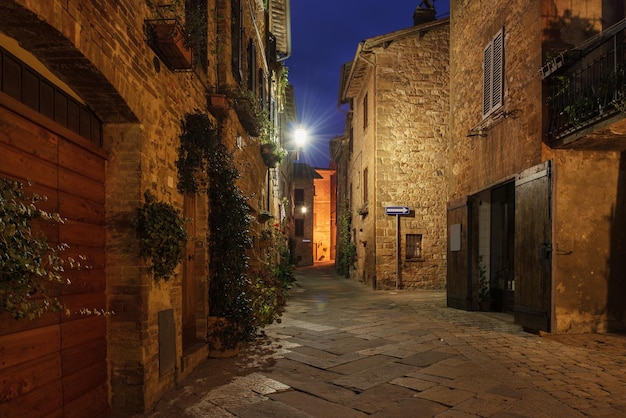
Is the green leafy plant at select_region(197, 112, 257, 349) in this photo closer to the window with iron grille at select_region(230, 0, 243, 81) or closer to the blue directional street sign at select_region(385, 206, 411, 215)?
the window with iron grille at select_region(230, 0, 243, 81)

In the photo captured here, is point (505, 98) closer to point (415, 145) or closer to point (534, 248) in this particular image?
point (534, 248)

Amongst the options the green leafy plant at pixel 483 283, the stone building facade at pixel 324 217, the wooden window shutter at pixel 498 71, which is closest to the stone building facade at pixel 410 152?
the green leafy plant at pixel 483 283

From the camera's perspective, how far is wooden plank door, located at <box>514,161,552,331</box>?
6.33 m

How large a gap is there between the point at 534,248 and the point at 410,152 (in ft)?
26.5

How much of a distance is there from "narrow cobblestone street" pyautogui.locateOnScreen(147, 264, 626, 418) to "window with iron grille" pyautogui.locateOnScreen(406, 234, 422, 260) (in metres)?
6.74

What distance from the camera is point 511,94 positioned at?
7.49 metres

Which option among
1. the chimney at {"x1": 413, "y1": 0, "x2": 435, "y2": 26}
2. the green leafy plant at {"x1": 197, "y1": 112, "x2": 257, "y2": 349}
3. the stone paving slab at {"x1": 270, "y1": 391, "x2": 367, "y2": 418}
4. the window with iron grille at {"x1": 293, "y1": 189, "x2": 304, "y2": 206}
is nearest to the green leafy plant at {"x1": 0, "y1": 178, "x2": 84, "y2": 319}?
the stone paving slab at {"x1": 270, "y1": 391, "x2": 367, "y2": 418}

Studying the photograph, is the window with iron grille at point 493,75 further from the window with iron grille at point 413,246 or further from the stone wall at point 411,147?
the window with iron grille at point 413,246

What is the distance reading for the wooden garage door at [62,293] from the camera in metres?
→ 2.58

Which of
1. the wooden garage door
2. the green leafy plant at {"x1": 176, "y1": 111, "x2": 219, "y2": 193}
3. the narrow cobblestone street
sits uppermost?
the green leafy plant at {"x1": 176, "y1": 111, "x2": 219, "y2": 193}

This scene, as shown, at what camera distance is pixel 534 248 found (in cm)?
665

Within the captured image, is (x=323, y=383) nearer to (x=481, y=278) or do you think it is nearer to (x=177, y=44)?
(x=177, y=44)

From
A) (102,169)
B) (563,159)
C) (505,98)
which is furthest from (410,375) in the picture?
(505,98)

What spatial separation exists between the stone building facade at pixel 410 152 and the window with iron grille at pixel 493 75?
576 cm
